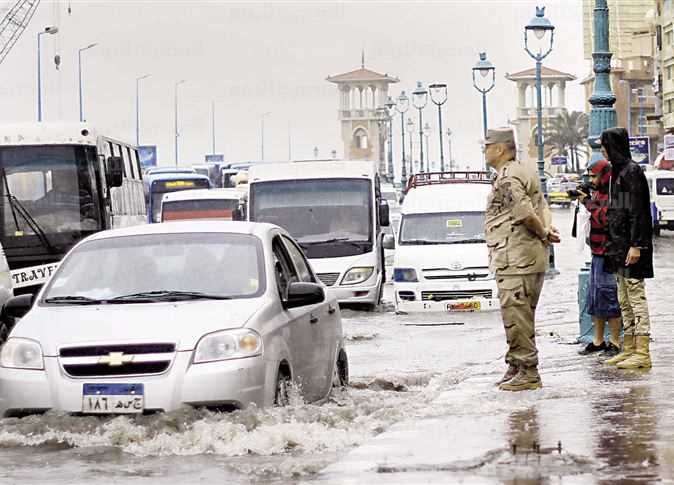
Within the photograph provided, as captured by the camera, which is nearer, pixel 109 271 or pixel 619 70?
pixel 109 271

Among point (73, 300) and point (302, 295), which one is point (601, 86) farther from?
point (73, 300)

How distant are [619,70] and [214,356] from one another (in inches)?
5599

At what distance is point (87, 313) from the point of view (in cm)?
1074

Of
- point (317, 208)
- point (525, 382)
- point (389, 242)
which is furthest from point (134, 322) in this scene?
point (317, 208)

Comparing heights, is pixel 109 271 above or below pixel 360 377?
above

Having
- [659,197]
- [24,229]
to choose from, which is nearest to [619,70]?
[659,197]

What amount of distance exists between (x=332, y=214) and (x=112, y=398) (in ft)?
55.7

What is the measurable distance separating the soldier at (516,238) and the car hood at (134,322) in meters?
2.32

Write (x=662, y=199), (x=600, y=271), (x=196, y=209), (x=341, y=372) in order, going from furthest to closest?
A: 1. (x=662, y=199)
2. (x=196, y=209)
3. (x=600, y=271)
4. (x=341, y=372)

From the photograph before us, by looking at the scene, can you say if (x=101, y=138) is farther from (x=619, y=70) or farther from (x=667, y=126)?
(x=619, y=70)

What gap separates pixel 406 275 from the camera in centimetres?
2486

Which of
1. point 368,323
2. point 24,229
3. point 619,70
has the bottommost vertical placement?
point 368,323

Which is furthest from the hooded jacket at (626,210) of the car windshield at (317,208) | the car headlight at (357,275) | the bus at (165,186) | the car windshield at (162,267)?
the bus at (165,186)

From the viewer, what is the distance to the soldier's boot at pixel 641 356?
13578 millimetres
